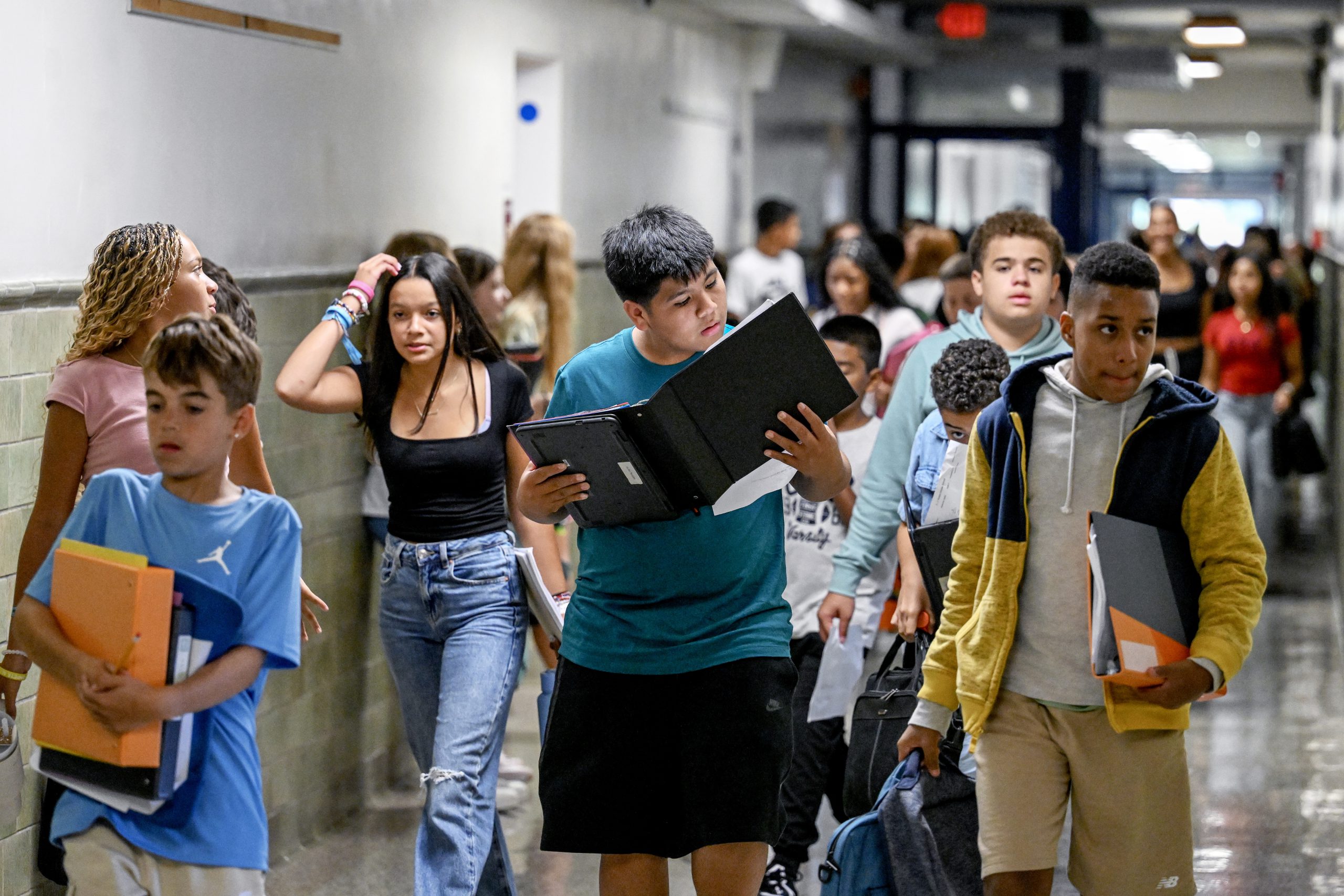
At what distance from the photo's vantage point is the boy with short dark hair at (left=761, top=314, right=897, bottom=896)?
4355 mm

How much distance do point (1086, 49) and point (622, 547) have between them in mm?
14622

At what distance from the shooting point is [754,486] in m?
3.04

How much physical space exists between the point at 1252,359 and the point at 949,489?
253 inches

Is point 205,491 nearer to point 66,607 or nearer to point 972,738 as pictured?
point 66,607

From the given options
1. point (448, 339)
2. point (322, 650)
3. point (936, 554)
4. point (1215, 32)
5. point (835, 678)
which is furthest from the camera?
point (1215, 32)

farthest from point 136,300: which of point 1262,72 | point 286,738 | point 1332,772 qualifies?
point 1262,72

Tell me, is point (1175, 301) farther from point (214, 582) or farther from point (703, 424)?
point (214, 582)

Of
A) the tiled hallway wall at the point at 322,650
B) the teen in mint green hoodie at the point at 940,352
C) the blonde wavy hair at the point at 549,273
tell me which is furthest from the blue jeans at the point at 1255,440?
the tiled hallway wall at the point at 322,650

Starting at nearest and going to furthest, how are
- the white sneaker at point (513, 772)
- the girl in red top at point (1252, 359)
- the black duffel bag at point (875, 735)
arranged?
1. the black duffel bag at point (875, 735)
2. the white sneaker at point (513, 772)
3. the girl in red top at point (1252, 359)

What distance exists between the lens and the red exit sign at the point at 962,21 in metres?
14.8

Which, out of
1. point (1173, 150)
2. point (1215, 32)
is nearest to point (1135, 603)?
point (1215, 32)

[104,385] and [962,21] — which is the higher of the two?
[962,21]

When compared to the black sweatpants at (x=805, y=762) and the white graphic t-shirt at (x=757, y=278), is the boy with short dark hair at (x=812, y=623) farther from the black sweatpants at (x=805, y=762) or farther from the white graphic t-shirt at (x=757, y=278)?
the white graphic t-shirt at (x=757, y=278)

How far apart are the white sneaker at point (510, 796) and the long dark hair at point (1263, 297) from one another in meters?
6.15
